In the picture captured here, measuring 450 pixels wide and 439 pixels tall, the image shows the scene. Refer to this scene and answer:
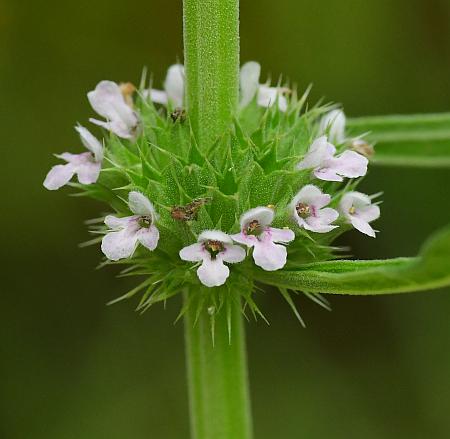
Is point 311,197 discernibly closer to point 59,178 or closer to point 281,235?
point 281,235

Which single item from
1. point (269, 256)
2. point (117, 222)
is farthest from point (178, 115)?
point (269, 256)

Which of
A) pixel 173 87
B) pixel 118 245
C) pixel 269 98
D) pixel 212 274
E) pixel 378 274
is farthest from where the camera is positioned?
pixel 173 87

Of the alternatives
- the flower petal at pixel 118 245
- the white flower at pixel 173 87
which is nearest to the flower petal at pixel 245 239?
the flower petal at pixel 118 245

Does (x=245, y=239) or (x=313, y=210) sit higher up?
(x=313, y=210)

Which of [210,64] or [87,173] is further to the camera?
[87,173]

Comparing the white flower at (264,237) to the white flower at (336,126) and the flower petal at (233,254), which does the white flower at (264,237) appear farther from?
the white flower at (336,126)

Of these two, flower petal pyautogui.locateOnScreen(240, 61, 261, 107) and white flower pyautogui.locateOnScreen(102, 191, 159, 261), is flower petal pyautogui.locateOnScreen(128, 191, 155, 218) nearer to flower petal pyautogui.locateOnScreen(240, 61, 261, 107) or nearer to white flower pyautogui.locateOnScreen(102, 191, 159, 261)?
white flower pyautogui.locateOnScreen(102, 191, 159, 261)

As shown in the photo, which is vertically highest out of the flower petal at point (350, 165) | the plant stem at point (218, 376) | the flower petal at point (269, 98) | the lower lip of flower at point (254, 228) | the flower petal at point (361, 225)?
the flower petal at point (269, 98)

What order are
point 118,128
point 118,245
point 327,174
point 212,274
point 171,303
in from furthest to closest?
point 171,303 → point 118,128 → point 327,174 → point 118,245 → point 212,274
